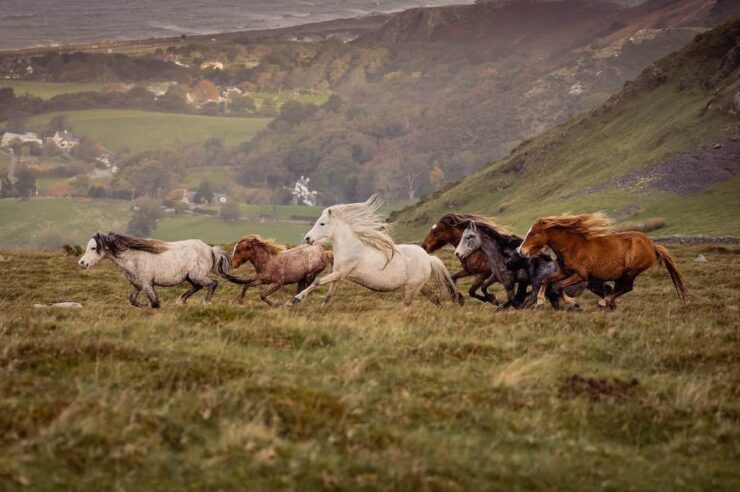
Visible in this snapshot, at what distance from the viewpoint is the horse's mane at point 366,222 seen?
896 inches

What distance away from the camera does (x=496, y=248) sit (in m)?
23.6

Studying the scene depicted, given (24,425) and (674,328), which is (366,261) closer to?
(674,328)

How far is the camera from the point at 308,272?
2572cm

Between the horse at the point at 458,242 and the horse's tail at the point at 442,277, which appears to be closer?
the horse's tail at the point at 442,277

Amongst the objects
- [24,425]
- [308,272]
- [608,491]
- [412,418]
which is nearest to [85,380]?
[24,425]

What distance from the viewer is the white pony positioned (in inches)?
892

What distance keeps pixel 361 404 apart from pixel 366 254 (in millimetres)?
10412

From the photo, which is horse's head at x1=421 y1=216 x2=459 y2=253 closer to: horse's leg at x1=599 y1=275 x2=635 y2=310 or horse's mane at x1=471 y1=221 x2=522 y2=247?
horse's mane at x1=471 y1=221 x2=522 y2=247

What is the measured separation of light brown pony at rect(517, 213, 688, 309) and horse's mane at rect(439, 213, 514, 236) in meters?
1.78

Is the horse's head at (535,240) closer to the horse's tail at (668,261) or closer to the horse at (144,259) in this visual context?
the horse's tail at (668,261)

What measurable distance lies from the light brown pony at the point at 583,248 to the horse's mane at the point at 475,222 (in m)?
1.78

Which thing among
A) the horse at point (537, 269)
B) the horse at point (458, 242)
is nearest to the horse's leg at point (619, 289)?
the horse at point (537, 269)

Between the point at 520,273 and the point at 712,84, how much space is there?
266 feet

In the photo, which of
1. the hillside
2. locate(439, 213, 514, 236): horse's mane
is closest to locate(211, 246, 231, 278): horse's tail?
locate(439, 213, 514, 236): horse's mane
